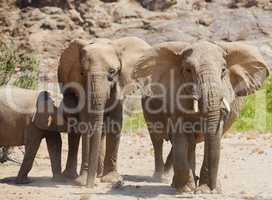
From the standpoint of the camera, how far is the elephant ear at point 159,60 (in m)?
7.93

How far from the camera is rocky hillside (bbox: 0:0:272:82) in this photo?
78.8 feet

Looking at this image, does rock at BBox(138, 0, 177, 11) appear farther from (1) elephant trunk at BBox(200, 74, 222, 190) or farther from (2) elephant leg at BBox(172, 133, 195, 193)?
(1) elephant trunk at BBox(200, 74, 222, 190)

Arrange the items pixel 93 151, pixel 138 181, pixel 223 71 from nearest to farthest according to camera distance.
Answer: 1. pixel 223 71
2. pixel 93 151
3. pixel 138 181

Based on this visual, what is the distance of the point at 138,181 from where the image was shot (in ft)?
30.6

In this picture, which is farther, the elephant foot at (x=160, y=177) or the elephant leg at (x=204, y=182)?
the elephant foot at (x=160, y=177)

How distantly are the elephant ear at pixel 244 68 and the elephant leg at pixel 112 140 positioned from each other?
66.4 inches

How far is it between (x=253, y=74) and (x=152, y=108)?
166cm

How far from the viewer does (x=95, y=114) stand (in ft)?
26.6

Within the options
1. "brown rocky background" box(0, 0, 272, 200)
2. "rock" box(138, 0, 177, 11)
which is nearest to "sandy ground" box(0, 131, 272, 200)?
"brown rocky background" box(0, 0, 272, 200)

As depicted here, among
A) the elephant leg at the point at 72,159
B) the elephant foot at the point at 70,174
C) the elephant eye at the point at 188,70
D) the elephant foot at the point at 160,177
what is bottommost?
the elephant foot at the point at 160,177

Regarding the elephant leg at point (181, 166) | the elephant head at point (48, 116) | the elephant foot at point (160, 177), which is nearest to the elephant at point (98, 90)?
the elephant head at point (48, 116)

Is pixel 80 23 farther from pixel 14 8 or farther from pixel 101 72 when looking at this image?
pixel 101 72

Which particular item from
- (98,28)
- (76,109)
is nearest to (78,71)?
(76,109)

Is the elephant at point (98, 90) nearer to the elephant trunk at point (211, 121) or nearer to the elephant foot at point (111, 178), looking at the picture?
the elephant foot at point (111, 178)
